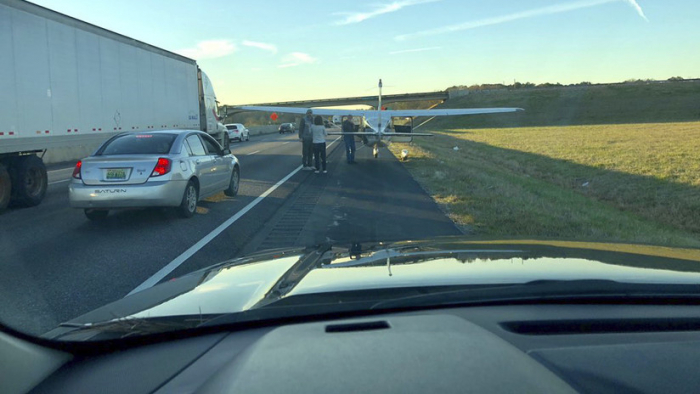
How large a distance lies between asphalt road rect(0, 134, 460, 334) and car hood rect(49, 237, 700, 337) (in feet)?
2.99

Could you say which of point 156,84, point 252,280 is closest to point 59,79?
point 156,84

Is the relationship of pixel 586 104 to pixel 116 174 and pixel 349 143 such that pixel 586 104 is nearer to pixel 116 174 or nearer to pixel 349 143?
pixel 349 143

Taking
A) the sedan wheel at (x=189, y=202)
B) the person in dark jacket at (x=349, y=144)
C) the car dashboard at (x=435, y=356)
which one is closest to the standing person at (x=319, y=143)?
the person in dark jacket at (x=349, y=144)

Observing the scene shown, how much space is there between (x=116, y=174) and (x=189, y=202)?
147cm

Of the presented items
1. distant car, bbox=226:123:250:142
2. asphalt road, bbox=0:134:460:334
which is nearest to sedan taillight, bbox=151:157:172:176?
asphalt road, bbox=0:134:460:334

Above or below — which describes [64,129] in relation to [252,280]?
above

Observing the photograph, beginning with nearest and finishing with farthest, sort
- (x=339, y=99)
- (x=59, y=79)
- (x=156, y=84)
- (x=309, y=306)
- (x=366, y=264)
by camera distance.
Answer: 1. (x=309, y=306)
2. (x=366, y=264)
3. (x=59, y=79)
4. (x=156, y=84)
5. (x=339, y=99)

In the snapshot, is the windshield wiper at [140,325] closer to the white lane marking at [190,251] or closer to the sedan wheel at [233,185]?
the white lane marking at [190,251]

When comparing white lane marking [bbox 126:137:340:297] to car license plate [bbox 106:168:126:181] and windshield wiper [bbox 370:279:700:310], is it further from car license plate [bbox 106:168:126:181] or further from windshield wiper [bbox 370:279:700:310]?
windshield wiper [bbox 370:279:700:310]

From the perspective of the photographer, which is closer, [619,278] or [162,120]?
[619,278]

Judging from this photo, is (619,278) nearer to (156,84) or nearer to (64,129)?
(64,129)

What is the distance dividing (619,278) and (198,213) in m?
9.30

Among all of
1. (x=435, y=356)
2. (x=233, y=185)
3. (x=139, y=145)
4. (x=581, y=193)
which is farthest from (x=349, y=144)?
(x=435, y=356)

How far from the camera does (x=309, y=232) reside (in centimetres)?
923
